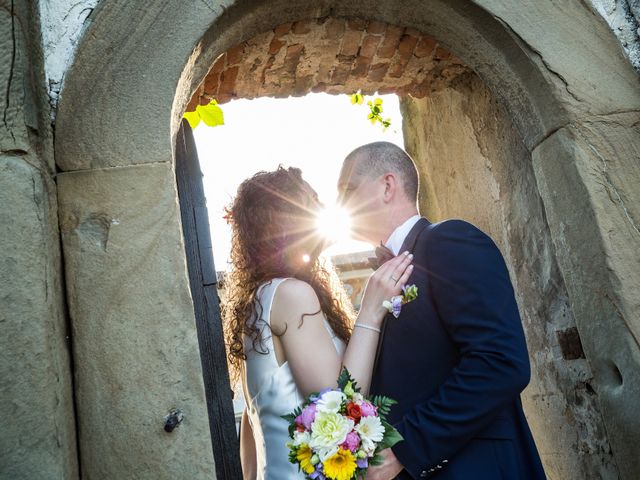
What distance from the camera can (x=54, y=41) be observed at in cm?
190

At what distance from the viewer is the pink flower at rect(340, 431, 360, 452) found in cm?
174

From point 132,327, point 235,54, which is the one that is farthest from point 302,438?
point 235,54

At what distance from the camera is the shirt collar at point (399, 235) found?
2.31 m

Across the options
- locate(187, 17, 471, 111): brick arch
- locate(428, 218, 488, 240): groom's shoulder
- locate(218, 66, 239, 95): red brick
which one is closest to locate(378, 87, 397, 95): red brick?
locate(187, 17, 471, 111): brick arch

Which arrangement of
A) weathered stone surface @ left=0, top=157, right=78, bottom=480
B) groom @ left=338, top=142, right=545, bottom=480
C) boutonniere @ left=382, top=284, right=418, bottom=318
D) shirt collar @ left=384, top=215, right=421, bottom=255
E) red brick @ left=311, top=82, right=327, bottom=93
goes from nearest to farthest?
weathered stone surface @ left=0, top=157, right=78, bottom=480
groom @ left=338, top=142, right=545, bottom=480
boutonniere @ left=382, top=284, right=418, bottom=318
shirt collar @ left=384, top=215, right=421, bottom=255
red brick @ left=311, top=82, right=327, bottom=93

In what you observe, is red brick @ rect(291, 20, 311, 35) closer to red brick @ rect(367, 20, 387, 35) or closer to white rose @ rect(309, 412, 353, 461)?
red brick @ rect(367, 20, 387, 35)

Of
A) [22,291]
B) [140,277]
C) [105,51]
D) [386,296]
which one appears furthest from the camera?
[386,296]

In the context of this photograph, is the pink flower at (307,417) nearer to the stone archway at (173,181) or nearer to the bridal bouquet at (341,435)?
the bridal bouquet at (341,435)

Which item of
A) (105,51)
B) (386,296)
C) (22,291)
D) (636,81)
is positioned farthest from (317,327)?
(636,81)

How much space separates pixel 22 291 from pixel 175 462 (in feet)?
1.96

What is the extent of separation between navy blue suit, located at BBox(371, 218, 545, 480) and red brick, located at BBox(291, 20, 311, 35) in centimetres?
103

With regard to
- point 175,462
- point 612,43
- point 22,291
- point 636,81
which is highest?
point 612,43

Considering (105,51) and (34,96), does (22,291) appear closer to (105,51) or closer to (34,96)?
(34,96)

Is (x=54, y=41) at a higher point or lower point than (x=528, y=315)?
higher
